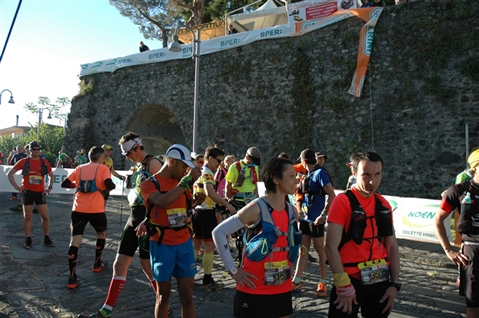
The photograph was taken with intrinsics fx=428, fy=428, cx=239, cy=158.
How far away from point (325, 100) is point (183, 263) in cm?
1180

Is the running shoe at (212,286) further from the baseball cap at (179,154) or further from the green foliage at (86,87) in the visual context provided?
the green foliage at (86,87)

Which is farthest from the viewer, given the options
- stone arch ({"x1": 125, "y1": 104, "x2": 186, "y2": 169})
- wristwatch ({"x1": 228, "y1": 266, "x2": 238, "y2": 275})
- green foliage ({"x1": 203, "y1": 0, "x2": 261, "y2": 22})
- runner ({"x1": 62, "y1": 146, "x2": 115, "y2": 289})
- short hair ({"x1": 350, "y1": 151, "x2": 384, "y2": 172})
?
green foliage ({"x1": 203, "y1": 0, "x2": 261, "y2": 22})

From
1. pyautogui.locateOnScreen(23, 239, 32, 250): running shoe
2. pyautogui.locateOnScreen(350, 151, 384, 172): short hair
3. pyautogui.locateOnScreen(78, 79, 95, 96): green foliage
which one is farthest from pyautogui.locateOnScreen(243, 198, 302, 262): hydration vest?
pyautogui.locateOnScreen(78, 79, 95, 96): green foliage

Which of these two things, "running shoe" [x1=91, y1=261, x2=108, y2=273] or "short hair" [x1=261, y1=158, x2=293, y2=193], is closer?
"short hair" [x1=261, y1=158, x2=293, y2=193]

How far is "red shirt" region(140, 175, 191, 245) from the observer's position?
11.8 ft

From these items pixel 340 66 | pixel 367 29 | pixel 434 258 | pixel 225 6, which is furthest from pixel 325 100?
pixel 225 6

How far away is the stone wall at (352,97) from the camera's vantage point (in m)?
12.4

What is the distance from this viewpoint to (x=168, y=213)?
11.9ft

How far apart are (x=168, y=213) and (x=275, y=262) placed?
45.8 inches

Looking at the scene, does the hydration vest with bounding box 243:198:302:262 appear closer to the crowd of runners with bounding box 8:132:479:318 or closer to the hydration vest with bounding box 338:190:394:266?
the crowd of runners with bounding box 8:132:479:318

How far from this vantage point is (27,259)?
6656 mm

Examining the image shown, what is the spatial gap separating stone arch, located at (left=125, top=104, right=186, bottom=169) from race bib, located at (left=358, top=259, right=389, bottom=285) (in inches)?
673

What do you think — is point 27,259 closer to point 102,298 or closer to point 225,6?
point 102,298

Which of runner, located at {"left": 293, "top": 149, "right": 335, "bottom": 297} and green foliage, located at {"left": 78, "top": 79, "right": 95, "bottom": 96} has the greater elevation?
green foliage, located at {"left": 78, "top": 79, "right": 95, "bottom": 96}
